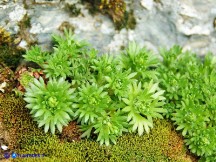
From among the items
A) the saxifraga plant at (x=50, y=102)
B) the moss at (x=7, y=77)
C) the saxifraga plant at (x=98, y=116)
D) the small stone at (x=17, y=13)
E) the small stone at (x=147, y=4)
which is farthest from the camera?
the small stone at (x=147, y=4)

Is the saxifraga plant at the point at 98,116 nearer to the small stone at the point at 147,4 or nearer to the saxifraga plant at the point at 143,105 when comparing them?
the saxifraga plant at the point at 143,105

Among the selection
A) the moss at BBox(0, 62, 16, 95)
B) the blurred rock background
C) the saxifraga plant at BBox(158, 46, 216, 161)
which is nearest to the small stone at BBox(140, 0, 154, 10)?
the blurred rock background

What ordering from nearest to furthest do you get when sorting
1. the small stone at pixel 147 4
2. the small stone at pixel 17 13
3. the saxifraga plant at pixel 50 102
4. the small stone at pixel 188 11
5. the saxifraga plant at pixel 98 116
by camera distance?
the saxifraga plant at pixel 50 102
the saxifraga plant at pixel 98 116
the small stone at pixel 17 13
the small stone at pixel 147 4
the small stone at pixel 188 11

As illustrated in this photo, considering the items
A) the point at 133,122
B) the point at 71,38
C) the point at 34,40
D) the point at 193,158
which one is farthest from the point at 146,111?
the point at 34,40

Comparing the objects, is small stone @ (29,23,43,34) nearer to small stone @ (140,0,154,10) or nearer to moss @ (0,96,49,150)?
moss @ (0,96,49,150)

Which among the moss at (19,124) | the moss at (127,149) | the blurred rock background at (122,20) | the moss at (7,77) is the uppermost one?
the blurred rock background at (122,20)

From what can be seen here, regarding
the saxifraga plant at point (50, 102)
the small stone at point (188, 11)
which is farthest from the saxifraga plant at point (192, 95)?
the saxifraga plant at point (50, 102)
